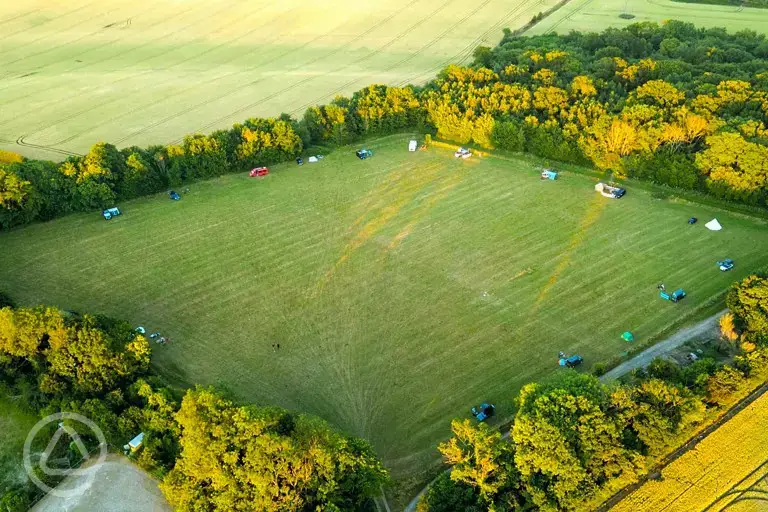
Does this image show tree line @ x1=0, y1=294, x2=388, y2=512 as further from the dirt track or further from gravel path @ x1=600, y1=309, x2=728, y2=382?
gravel path @ x1=600, y1=309, x2=728, y2=382

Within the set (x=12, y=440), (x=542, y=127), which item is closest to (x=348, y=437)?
(x=12, y=440)

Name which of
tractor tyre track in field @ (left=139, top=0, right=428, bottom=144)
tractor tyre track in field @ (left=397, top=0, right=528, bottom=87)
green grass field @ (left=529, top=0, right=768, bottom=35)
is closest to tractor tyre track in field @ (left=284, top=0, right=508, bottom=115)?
tractor tyre track in field @ (left=397, top=0, right=528, bottom=87)

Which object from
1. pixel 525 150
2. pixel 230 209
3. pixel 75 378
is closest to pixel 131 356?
pixel 75 378

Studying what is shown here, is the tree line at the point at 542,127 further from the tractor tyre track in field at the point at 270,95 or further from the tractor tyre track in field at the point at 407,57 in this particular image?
the tractor tyre track in field at the point at 270,95

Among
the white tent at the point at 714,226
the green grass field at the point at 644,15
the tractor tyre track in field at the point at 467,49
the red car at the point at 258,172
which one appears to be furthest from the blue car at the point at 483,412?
the green grass field at the point at 644,15

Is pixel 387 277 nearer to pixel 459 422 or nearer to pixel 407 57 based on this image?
pixel 459 422
